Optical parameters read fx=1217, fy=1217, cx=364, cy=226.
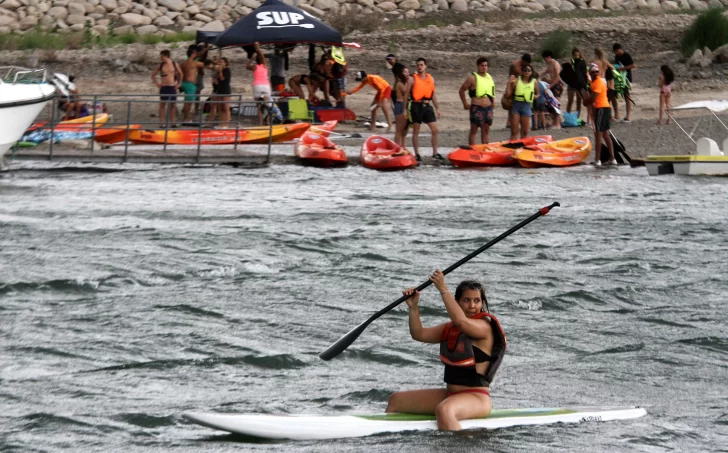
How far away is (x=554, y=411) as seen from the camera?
8.82m

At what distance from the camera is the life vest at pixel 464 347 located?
8.22 meters

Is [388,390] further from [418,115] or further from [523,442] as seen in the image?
[418,115]

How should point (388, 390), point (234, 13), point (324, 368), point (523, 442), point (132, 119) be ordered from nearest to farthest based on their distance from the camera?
point (523, 442) < point (388, 390) < point (324, 368) < point (132, 119) < point (234, 13)

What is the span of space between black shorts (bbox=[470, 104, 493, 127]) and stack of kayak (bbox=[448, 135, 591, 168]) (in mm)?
456

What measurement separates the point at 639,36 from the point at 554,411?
29476 mm

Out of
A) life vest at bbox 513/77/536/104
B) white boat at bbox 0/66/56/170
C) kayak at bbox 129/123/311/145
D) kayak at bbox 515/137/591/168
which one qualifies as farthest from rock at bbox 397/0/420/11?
white boat at bbox 0/66/56/170

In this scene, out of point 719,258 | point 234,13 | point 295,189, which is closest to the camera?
point 719,258

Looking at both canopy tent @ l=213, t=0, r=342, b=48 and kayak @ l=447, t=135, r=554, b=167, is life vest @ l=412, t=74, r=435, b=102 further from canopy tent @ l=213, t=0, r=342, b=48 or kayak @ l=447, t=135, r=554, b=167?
canopy tent @ l=213, t=0, r=342, b=48

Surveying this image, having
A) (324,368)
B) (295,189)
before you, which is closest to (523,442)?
(324,368)

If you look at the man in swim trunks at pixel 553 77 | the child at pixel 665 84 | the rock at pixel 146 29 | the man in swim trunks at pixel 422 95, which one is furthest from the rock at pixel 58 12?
the child at pixel 665 84

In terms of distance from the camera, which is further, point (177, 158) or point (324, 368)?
point (177, 158)

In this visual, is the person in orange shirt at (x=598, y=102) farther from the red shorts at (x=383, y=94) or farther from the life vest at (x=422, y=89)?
the red shorts at (x=383, y=94)

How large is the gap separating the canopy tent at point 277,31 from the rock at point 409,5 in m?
17.9

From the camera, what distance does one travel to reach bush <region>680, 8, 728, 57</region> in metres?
33.5
